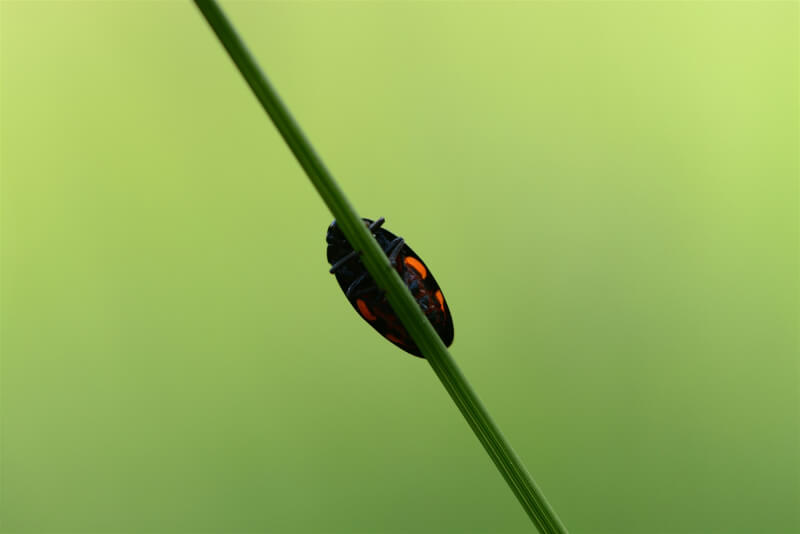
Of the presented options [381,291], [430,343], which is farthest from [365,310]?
[430,343]

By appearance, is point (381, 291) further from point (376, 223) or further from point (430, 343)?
point (430, 343)

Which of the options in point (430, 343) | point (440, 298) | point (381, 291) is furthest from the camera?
point (440, 298)

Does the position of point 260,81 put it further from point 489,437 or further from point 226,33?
point 489,437

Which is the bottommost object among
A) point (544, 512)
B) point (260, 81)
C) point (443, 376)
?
point (544, 512)

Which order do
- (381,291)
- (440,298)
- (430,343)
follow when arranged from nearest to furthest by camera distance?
(430,343) < (381,291) < (440,298)

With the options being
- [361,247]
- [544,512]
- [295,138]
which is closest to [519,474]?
[544,512]

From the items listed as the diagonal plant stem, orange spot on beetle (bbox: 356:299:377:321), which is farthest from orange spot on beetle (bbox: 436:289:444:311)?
the diagonal plant stem

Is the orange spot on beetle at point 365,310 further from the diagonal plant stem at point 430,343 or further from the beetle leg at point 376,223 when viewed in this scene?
the diagonal plant stem at point 430,343
